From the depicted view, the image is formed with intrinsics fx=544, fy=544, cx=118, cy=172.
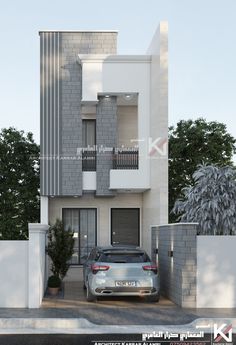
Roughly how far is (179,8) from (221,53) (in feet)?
11.5

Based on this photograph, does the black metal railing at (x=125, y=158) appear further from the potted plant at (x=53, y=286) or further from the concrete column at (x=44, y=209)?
the potted plant at (x=53, y=286)

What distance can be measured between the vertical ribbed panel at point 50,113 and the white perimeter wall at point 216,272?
7.96 meters

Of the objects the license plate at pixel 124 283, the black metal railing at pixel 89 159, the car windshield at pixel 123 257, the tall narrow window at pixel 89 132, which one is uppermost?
the tall narrow window at pixel 89 132

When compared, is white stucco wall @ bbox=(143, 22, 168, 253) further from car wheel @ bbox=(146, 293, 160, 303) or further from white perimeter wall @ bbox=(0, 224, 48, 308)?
white perimeter wall @ bbox=(0, 224, 48, 308)

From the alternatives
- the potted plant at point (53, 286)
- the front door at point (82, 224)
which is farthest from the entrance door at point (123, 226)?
the potted plant at point (53, 286)

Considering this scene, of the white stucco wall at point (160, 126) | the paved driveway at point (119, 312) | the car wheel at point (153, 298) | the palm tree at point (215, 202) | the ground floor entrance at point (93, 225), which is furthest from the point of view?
the ground floor entrance at point (93, 225)

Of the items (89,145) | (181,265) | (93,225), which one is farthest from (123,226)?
(181,265)

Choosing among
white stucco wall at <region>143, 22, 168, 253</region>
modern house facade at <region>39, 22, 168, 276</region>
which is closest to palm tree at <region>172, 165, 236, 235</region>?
modern house facade at <region>39, 22, 168, 276</region>

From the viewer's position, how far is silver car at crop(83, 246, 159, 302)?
40.1ft

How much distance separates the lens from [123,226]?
20.4 meters

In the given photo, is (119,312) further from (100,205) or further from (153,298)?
(100,205)

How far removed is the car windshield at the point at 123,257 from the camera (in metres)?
12.6

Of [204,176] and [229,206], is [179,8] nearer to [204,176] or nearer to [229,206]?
[204,176]

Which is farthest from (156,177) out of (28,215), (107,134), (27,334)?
(27,334)
